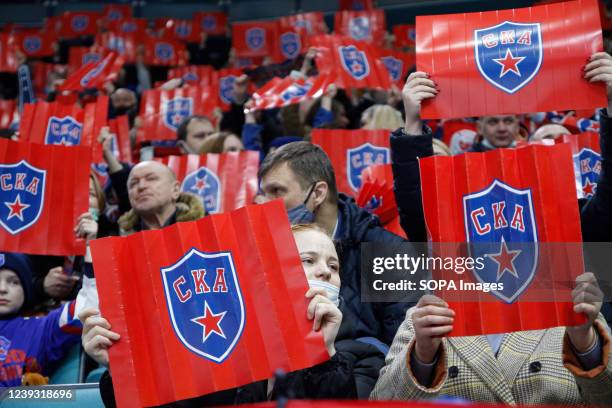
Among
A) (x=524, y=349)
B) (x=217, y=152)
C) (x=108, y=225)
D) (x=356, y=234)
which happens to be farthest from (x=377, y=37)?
(x=524, y=349)

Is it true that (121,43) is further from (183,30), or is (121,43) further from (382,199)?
(382,199)

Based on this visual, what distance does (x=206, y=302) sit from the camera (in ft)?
6.75

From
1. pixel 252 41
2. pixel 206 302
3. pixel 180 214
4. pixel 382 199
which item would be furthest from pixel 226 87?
pixel 206 302

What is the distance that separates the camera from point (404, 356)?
79.9 inches

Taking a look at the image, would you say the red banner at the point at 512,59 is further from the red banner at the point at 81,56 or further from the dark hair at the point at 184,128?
the red banner at the point at 81,56

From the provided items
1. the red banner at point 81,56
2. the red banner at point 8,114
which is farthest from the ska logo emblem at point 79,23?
the red banner at point 8,114

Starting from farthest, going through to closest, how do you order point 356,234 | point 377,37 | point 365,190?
point 377,37 → point 365,190 → point 356,234

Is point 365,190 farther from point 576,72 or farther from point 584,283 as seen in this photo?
point 584,283

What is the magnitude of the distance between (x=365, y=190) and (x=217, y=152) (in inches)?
65.0

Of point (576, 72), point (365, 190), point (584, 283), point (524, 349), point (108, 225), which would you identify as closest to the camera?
point (584, 283)

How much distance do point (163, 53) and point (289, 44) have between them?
176 centimetres

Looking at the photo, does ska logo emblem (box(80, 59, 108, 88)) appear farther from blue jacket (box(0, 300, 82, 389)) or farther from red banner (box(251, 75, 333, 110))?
blue jacket (box(0, 300, 82, 389))

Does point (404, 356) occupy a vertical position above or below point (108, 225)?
below

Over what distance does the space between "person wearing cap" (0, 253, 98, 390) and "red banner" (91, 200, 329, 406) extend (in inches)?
39.7
